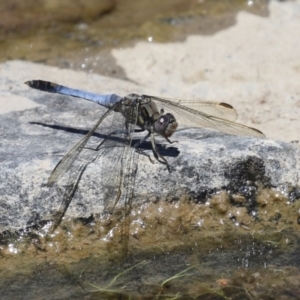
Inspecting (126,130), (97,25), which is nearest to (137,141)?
(126,130)

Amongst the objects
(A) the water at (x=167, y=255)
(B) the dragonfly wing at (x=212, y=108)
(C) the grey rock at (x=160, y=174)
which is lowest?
(A) the water at (x=167, y=255)

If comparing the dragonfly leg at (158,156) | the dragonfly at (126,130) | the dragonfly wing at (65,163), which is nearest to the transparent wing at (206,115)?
the dragonfly at (126,130)

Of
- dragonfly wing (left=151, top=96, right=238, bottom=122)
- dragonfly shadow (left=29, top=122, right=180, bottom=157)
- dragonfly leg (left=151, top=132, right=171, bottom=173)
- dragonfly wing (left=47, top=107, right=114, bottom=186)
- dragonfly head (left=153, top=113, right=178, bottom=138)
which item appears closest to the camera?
dragonfly wing (left=47, top=107, right=114, bottom=186)

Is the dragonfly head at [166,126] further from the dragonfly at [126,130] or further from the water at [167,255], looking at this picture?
the water at [167,255]

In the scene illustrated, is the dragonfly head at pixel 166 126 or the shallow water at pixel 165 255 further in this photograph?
the dragonfly head at pixel 166 126

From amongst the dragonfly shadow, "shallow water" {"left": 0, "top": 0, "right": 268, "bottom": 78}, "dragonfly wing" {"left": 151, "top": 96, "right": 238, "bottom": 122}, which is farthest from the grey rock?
"shallow water" {"left": 0, "top": 0, "right": 268, "bottom": 78}

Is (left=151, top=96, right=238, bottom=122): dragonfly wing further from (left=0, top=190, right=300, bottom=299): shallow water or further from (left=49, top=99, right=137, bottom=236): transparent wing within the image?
(left=0, top=190, right=300, bottom=299): shallow water

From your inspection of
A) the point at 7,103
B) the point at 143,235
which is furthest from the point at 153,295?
the point at 7,103

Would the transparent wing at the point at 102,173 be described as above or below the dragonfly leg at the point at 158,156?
below
